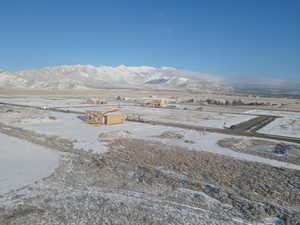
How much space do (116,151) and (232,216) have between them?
6.55 metres

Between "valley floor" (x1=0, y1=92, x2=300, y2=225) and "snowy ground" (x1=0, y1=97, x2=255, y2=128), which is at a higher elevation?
"snowy ground" (x1=0, y1=97, x2=255, y2=128)

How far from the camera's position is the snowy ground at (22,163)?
23.2 feet

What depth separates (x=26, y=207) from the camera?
549cm

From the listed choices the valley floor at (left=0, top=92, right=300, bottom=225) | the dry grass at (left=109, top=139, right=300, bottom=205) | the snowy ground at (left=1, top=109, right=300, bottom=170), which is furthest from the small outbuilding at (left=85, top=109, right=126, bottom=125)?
the dry grass at (left=109, top=139, right=300, bottom=205)

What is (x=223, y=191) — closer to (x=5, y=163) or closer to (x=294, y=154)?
(x=294, y=154)

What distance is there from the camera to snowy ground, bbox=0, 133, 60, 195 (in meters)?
7.08

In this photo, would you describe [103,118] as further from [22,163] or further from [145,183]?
[145,183]

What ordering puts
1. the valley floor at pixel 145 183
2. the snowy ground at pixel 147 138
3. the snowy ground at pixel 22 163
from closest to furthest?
the valley floor at pixel 145 183 < the snowy ground at pixel 22 163 < the snowy ground at pixel 147 138

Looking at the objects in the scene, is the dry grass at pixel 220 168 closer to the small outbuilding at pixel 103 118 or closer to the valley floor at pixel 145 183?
the valley floor at pixel 145 183

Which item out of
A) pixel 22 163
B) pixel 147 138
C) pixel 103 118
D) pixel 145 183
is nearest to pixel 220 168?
pixel 145 183

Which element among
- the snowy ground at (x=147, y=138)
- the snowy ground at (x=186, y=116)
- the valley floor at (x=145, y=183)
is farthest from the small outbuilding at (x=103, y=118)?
the valley floor at (x=145, y=183)

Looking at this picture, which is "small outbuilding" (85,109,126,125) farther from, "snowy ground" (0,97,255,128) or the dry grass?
the dry grass

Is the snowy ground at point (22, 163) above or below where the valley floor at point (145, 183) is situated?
above

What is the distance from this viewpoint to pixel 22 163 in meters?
8.69
